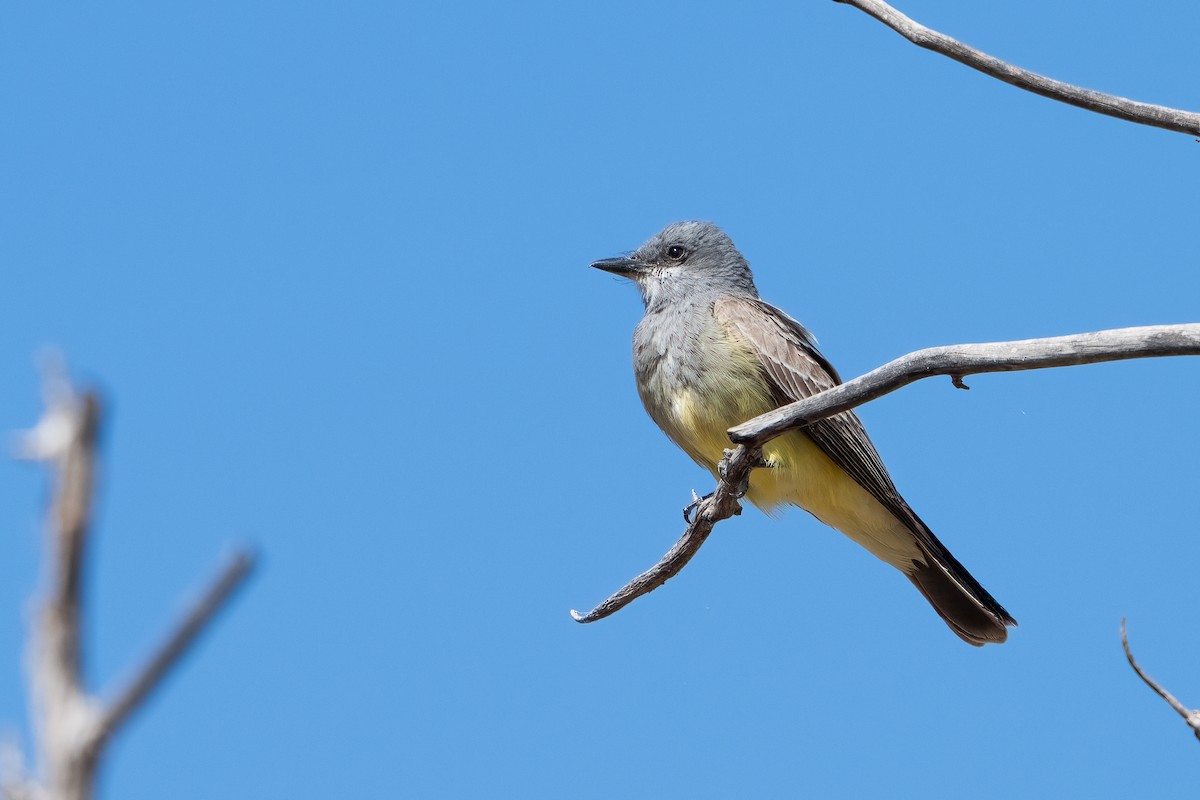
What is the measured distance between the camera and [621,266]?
31.5ft

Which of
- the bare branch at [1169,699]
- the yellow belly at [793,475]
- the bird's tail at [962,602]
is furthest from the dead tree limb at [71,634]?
the bird's tail at [962,602]

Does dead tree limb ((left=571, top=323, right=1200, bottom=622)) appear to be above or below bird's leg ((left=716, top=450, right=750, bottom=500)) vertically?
above

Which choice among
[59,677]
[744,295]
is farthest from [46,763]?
[744,295]

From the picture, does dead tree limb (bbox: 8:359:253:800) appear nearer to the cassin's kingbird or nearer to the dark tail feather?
the cassin's kingbird

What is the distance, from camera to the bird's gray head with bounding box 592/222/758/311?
9094 millimetres

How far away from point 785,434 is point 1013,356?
249cm

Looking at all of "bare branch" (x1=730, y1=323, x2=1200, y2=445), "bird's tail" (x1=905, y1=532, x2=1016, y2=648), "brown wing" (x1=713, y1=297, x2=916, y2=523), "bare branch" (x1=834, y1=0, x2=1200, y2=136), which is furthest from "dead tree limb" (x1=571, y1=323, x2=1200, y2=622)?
"bird's tail" (x1=905, y1=532, x2=1016, y2=648)

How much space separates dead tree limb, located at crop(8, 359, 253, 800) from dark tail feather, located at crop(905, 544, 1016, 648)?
7.26 meters

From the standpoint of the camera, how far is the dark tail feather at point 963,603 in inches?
327

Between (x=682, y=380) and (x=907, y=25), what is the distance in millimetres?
2886

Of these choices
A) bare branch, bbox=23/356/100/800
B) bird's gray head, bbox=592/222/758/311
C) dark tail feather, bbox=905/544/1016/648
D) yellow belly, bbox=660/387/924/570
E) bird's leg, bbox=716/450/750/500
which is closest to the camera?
bare branch, bbox=23/356/100/800

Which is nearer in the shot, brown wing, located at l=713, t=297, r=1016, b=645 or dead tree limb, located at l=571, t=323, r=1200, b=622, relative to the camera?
dead tree limb, located at l=571, t=323, r=1200, b=622

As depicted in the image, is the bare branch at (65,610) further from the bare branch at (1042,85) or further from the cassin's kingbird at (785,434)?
the cassin's kingbird at (785,434)

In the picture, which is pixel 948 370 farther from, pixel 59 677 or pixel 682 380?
pixel 59 677
